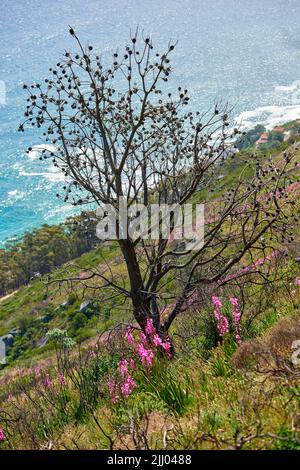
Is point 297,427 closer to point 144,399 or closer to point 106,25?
point 144,399

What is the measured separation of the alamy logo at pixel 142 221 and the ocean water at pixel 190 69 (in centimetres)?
6077

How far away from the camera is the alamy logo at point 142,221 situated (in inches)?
332

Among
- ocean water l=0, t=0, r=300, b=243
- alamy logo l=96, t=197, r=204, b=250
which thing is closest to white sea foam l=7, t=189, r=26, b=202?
ocean water l=0, t=0, r=300, b=243

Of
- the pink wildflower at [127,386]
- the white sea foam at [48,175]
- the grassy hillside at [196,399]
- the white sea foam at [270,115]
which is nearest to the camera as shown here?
the grassy hillside at [196,399]

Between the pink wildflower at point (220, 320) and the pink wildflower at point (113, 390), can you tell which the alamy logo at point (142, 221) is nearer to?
the pink wildflower at point (220, 320)

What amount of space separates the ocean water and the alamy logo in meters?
60.8

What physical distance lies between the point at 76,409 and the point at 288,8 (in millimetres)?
214170

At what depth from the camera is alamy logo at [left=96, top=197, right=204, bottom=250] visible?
843 centimetres

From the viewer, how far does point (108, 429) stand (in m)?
5.25

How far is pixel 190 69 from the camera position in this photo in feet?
449

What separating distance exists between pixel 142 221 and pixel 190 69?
136 meters

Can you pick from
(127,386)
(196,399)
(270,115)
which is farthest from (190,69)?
(196,399)

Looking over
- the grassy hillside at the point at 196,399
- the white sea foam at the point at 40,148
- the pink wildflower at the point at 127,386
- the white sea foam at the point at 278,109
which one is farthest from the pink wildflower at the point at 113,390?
the white sea foam at the point at 278,109

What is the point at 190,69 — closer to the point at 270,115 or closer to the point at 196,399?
the point at 270,115
